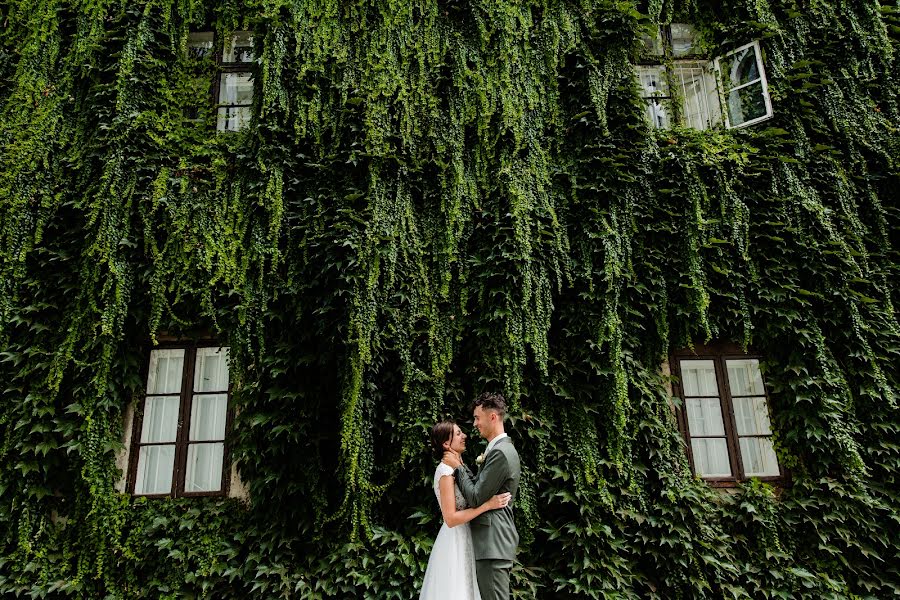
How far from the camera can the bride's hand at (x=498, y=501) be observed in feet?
15.2

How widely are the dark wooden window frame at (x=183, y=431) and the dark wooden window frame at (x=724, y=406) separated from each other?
205 inches

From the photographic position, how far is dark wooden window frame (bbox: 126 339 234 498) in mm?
6949

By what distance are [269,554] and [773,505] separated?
17.7 ft

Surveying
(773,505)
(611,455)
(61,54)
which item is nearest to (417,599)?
(611,455)

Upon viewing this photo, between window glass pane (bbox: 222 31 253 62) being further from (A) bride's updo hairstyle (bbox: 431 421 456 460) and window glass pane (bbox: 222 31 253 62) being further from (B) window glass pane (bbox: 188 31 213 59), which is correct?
(A) bride's updo hairstyle (bbox: 431 421 456 460)

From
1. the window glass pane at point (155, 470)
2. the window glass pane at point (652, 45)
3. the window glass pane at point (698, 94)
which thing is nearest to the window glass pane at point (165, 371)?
the window glass pane at point (155, 470)

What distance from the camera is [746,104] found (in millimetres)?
8180

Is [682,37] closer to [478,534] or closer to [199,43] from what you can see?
[199,43]

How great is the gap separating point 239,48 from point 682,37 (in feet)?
20.1

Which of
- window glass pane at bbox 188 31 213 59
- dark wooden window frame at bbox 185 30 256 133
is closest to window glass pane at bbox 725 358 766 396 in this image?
dark wooden window frame at bbox 185 30 256 133

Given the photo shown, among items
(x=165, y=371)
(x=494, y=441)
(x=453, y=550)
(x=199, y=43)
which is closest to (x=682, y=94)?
(x=494, y=441)

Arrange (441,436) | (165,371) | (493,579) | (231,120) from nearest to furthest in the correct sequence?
(493,579), (441,436), (165,371), (231,120)

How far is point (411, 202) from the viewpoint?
23.6ft

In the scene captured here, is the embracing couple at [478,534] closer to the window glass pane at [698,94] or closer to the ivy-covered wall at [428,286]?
the ivy-covered wall at [428,286]
